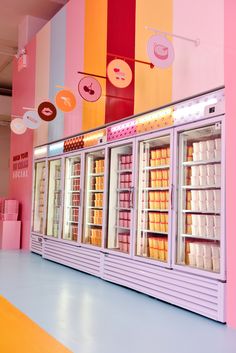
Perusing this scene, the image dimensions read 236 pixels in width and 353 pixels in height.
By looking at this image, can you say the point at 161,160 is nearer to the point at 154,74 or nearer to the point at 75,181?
the point at 154,74

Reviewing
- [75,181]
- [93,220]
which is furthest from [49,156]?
[93,220]

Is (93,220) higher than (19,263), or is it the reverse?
(93,220)

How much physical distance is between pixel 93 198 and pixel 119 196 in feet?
3.18

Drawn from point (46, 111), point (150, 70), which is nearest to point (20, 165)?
point (46, 111)

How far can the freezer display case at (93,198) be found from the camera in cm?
693

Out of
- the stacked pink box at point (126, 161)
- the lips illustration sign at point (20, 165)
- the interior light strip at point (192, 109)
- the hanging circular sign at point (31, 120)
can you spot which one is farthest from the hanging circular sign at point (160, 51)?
the lips illustration sign at point (20, 165)

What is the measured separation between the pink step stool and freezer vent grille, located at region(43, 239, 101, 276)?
76.6 inches

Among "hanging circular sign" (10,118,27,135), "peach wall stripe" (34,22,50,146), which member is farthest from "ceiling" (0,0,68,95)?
"hanging circular sign" (10,118,27,135)

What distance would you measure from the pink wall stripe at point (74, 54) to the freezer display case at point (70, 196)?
1.94 ft

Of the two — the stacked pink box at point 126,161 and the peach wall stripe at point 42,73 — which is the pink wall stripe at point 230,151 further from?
the peach wall stripe at point 42,73

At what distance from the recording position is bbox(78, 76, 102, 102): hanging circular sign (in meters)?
6.14

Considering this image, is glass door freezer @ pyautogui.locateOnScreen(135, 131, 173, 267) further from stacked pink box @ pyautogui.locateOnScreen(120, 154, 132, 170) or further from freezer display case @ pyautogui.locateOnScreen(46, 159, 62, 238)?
freezer display case @ pyautogui.locateOnScreen(46, 159, 62, 238)

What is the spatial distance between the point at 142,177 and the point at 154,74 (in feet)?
4.54

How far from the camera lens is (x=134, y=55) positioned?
605 cm
